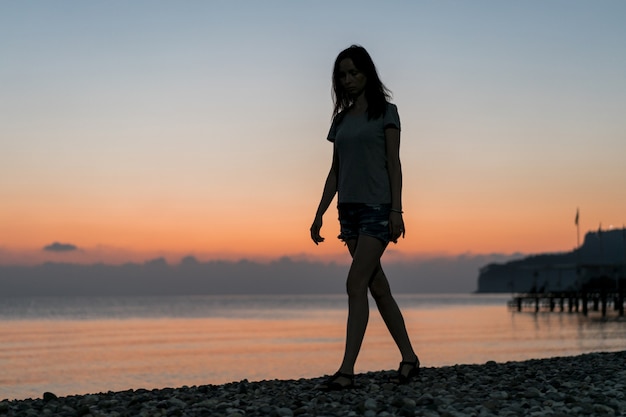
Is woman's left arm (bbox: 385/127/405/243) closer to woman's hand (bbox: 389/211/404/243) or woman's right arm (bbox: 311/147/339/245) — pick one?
woman's hand (bbox: 389/211/404/243)

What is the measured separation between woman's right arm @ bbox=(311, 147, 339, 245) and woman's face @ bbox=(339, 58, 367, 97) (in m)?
0.63

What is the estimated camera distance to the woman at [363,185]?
6.81 meters

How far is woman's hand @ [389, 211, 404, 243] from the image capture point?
6.78 m

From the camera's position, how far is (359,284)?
268 inches

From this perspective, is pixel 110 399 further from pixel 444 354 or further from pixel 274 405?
pixel 444 354

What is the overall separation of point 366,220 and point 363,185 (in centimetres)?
31

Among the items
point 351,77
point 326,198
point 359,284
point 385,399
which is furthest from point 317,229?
point 385,399

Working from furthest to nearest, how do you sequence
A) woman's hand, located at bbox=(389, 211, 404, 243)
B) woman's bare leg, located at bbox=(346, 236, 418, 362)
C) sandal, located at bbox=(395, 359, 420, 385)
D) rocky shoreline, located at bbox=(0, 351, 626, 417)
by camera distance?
sandal, located at bbox=(395, 359, 420, 385), woman's bare leg, located at bbox=(346, 236, 418, 362), woman's hand, located at bbox=(389, 211, 404, 243), rocky shoreline, located at bbox=(0, 351, 626, 417)

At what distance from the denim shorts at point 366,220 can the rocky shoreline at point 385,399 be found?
1.32 metres

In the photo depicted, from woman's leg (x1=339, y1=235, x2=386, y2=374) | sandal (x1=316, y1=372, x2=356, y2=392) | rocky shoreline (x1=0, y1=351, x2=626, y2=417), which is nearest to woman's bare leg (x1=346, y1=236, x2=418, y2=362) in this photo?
woman's leg (x1=339, y1=235, x2=386, y2=374)

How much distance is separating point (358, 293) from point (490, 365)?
309 cm

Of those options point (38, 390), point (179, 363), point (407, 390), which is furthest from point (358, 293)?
point (179, 363)

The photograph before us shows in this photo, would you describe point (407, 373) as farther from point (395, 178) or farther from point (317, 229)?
point (395, 178)

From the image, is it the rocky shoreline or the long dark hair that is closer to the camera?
Answer: the rocky shoreline
